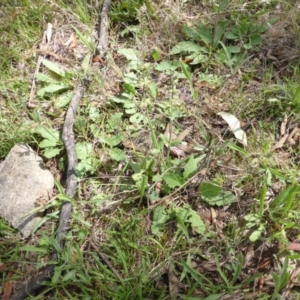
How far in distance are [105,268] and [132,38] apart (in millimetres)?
1367

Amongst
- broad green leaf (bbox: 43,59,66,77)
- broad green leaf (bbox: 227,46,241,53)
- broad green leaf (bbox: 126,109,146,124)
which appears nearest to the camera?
broad green leaf (bbox: 126,109,146,124)

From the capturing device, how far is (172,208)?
1.93 m

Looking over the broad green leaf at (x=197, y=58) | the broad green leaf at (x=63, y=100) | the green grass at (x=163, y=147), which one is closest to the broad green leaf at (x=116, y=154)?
the green grass at (x=163, y=147)

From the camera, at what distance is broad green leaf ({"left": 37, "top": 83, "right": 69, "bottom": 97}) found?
2.33 metres

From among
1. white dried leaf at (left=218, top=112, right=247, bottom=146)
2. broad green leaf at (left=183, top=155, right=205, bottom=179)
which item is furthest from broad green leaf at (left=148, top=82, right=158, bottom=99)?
broad green leaf at (left=183, top=155, right=205, bottom=179)

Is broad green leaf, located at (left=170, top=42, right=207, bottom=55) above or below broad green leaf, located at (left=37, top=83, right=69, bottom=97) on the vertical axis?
above

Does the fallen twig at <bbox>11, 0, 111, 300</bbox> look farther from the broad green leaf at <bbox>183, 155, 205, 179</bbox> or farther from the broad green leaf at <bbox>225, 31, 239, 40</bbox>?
the broad green leaf at <bbox>225, 31, 239, 40</bbox>

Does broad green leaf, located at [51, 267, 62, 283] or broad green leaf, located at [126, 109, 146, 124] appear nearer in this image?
broad green leaf, located at [51, 267, 62, 283]

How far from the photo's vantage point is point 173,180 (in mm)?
1930

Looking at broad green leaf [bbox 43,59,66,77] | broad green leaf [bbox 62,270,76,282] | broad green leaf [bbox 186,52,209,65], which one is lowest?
broad green leaf [bbox 62,270,76,282]

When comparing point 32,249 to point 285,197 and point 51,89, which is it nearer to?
point 51,89

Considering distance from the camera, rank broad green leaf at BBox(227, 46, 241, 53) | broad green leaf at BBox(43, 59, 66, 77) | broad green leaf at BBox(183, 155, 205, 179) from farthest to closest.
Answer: broad green leaf at BBox(43, 59, 66, 77) → broad green leaf at BBox(227, 46, 241, 53) → broad green leaf at BBox(183, 155, 205, 179)

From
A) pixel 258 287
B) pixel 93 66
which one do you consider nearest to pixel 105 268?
pixel 258 287

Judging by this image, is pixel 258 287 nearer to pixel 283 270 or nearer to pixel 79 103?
pixel 283 270
